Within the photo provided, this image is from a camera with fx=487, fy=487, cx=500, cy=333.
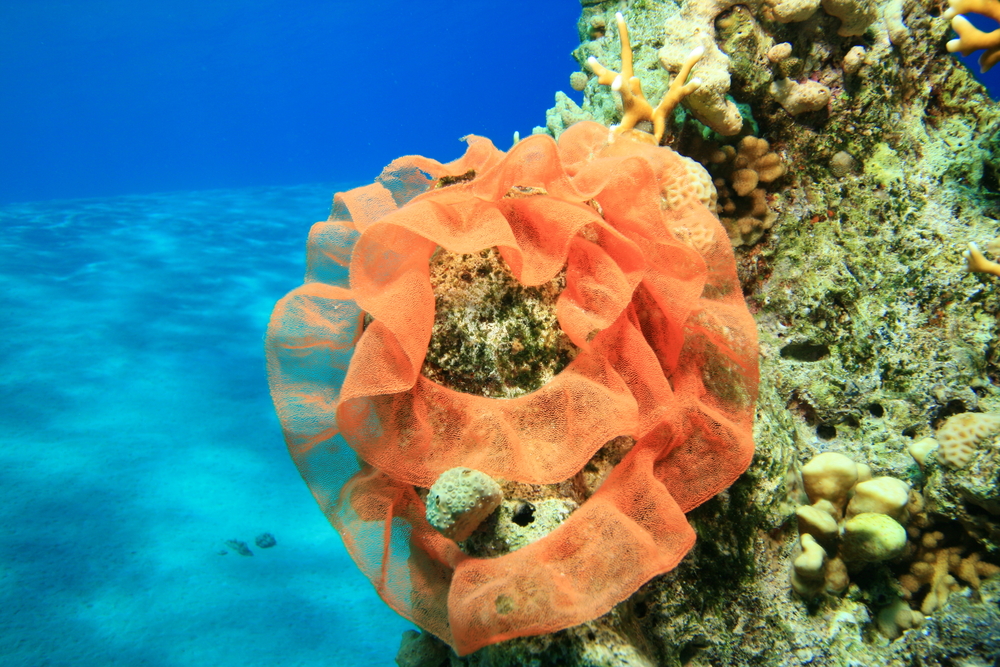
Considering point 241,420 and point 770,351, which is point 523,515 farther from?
point 241,420

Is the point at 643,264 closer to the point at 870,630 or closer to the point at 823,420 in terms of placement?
the point at 823,420

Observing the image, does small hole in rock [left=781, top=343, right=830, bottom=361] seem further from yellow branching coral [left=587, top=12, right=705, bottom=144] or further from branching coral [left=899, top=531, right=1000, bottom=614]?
yellow branching coral [left=587, top=12, right=705, bottom=144]

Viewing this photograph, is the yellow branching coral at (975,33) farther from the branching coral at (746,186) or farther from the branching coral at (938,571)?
the branching coral at (938,571)

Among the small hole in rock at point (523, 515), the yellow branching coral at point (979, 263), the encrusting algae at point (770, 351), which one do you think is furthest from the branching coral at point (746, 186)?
the small hole in rock at point (523, 515)

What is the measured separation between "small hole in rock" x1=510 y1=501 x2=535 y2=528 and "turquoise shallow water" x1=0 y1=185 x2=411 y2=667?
17.0 ft

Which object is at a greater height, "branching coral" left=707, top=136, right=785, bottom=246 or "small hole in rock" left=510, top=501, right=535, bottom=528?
"branching coral" left=707, top=136, right=785, bottom=246

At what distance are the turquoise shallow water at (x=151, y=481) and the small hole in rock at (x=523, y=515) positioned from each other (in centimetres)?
519

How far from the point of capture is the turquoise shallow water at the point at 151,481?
5.47 metres

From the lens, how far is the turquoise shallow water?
18.0ft

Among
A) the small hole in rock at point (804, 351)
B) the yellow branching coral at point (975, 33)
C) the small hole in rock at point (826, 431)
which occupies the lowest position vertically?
the small hole in rock at point (826, 431)

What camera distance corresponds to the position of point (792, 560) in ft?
7.04

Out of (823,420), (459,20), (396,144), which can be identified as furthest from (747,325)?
(396,144)

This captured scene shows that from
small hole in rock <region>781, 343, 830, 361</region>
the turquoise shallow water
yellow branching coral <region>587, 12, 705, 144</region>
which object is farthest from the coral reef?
the turquoise shallow water

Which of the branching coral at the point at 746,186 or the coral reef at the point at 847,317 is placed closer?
the coral reef at the point at 847,317
